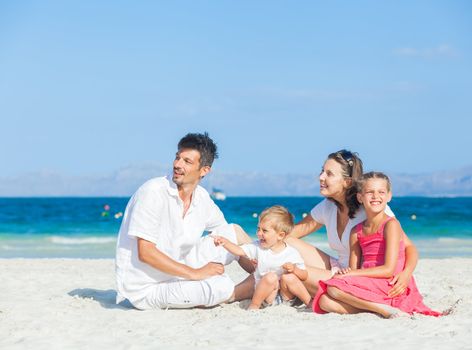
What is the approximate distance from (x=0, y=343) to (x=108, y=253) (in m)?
12.4

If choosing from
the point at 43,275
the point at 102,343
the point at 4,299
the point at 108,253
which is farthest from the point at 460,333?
the point at 108,253

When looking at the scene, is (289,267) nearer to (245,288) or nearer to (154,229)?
(245,288)

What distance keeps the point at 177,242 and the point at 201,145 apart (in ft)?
2.65

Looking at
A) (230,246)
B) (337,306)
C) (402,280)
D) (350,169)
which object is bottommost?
(337,306)

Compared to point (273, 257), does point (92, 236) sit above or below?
below

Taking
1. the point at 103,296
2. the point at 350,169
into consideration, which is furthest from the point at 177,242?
the point at 103,296

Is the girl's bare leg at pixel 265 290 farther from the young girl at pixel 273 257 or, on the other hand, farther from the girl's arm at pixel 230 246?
the girl's arm at pixel 230 246

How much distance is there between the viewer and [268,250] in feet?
19.2

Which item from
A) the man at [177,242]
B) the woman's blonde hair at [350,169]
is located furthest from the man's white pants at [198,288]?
the woman's blonde hair at [350,169]

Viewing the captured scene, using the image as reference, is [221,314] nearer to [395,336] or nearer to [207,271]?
[207,271]

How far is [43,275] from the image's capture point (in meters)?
8.95

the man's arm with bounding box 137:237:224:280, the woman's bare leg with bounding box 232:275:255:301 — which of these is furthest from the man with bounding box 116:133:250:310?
the woman's bare leg with bounding box 232:275:255:301

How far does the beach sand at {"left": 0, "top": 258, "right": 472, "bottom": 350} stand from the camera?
4.73 m

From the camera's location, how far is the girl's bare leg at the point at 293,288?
5859 mm
